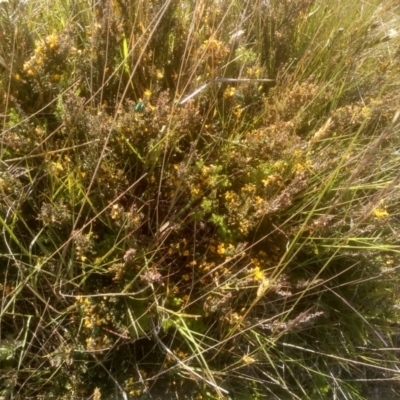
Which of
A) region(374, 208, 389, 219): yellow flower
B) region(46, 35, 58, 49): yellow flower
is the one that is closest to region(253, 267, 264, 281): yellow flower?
region(374, 208, 389, 219): yellow flower

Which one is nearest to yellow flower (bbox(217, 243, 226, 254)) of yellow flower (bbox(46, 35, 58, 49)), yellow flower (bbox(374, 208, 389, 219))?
yellow flower (bbox(374, 208, 389, 219))

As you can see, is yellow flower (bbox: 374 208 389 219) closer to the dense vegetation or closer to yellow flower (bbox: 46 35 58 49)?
the dense vegetation

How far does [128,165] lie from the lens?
49.1 inches

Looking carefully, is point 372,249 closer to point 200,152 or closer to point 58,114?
point 200,152

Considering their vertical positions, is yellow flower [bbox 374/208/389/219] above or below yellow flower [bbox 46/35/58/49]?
below

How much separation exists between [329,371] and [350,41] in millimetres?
1159

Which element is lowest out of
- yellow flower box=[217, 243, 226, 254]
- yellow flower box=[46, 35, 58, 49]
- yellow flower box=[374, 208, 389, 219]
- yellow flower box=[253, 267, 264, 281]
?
yellow flower box=[253, 267, 264, 281]

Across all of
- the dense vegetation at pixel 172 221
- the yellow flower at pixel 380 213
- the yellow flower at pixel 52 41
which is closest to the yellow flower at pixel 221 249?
the dense vegetation at pixel 172 221

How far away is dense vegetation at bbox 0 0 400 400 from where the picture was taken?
44.4 inches

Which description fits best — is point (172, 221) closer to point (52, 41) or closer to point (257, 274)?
point (257, 274)

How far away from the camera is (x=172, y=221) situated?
119 centimetres

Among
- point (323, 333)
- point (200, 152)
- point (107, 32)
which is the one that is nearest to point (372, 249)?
point (323, 333)

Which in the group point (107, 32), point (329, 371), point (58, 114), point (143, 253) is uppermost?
point (107, 32)

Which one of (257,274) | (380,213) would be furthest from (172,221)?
(380,213)
